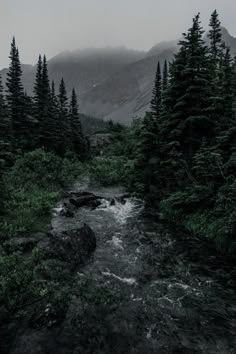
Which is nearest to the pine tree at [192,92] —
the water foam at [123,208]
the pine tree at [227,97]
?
the pine tree at [227,97]

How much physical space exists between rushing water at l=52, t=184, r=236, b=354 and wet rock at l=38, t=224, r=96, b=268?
0.53 metres

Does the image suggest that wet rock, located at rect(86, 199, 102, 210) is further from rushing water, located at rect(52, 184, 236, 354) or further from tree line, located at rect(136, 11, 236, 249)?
tree line, located at rect(136, 11, 236, 249)

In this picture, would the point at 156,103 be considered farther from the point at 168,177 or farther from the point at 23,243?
the point at 23,243

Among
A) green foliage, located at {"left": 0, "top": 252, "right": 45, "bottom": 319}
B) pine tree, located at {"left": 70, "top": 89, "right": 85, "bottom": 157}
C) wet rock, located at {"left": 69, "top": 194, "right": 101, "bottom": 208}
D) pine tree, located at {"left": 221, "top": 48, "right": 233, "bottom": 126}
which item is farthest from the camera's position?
pine tree, located at {"left": 70, "top": 89, "right": 85, "bottom": 157}

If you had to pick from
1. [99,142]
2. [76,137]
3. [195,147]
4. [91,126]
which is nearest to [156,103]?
[76,137]

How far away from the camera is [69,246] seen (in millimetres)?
11312

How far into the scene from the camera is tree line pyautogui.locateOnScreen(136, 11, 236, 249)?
48.8 ft

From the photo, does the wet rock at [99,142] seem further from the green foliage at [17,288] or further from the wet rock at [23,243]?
the green foliage at [17,288]

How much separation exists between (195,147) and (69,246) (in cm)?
1405

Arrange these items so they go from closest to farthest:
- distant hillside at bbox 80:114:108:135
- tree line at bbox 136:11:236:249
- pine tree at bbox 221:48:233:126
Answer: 1. tree line at bbox 136:11:236:249
2. pine tree at bbox 221:48:233:126
3. distant hillside at bbox 80:114:108:135

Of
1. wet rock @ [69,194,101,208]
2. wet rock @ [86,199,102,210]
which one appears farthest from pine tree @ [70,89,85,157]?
wet rock @ [86,199,102,210]

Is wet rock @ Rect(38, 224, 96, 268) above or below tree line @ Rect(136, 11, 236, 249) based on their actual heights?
below

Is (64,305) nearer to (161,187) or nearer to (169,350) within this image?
(169,350)

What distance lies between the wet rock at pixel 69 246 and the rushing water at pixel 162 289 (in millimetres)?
532
